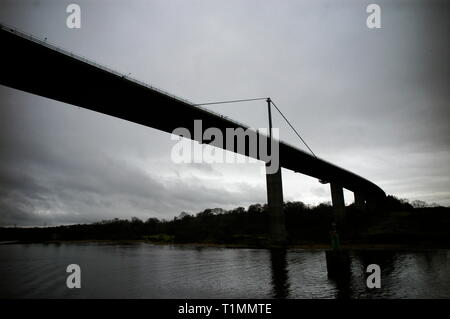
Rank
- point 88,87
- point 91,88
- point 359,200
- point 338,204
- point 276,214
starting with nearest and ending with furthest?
point 88,87, point 91,88, point 276,214, point 338,204, point 359,200

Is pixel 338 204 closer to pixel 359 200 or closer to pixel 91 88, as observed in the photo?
pixel 359 200

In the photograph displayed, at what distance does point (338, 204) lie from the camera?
75938 millimetres

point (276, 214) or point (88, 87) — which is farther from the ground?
point (88, 87)

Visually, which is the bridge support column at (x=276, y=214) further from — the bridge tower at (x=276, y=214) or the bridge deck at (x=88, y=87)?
the bridge deck at (x=88, y=87)

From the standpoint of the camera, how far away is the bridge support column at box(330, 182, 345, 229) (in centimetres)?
7350

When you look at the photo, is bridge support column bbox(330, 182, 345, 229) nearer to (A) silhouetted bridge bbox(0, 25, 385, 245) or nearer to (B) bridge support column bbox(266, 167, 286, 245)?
(B) bridge support column bbox(266, 167, 286, 245)

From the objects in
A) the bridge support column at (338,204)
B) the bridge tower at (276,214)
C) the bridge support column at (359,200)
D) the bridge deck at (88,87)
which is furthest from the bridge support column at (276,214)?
the bridge support column at (359,200)

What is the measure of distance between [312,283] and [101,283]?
47.3 feet

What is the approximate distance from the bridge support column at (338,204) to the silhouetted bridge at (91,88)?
30.1 m

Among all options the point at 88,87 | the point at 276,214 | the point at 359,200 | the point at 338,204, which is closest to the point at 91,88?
the point at 88,87

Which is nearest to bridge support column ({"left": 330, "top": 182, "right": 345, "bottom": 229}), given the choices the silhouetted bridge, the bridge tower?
the bridge tower

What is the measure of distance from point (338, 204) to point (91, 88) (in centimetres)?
6523
